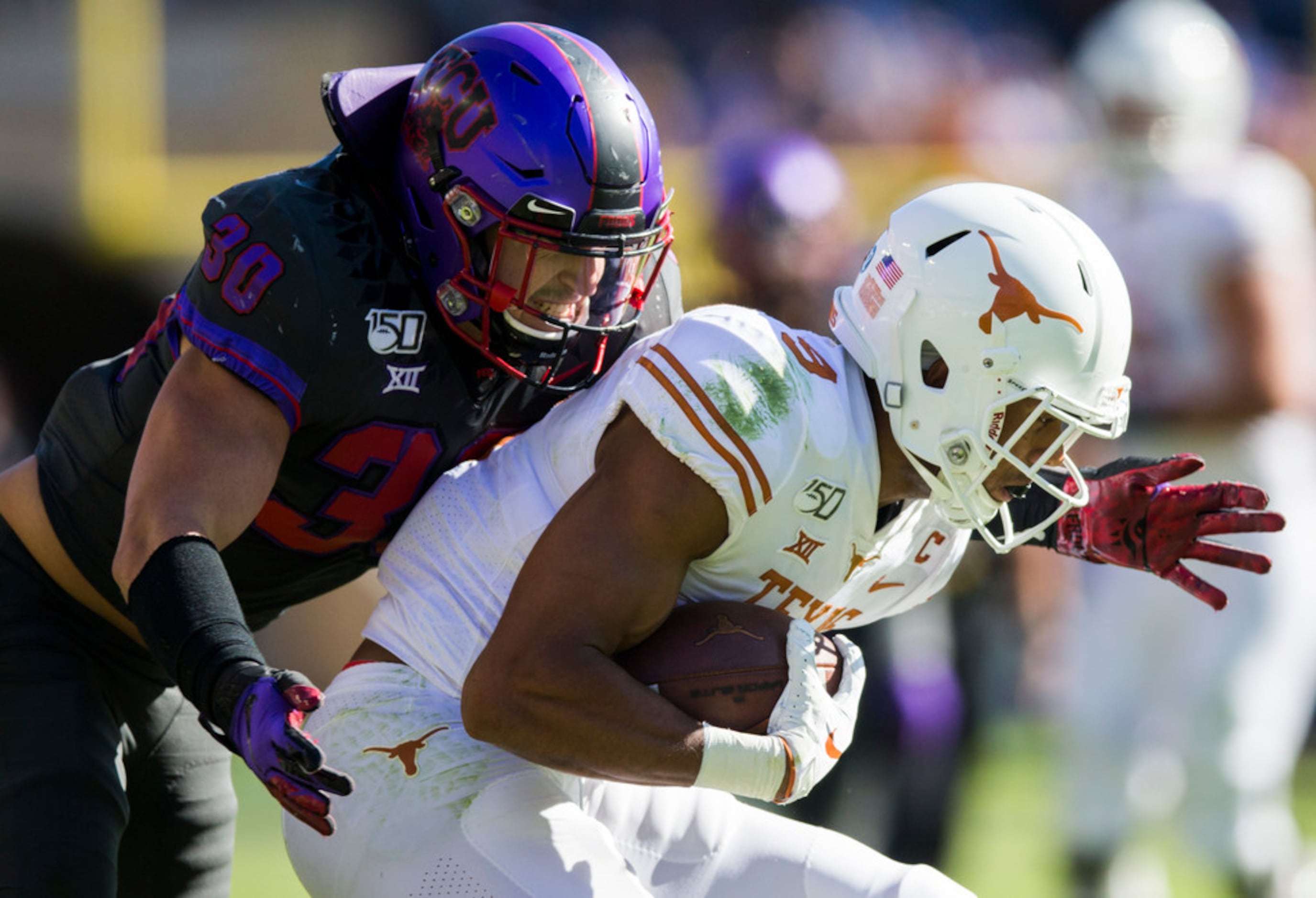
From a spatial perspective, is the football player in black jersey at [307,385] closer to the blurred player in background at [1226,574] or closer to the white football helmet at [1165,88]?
the blurred player in background at [1226,574]

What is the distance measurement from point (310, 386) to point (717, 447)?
71 cm

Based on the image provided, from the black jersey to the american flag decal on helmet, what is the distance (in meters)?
0.53

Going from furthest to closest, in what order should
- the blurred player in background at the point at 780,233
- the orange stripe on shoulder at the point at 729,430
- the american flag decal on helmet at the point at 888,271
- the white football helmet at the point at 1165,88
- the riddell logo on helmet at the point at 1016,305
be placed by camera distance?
1. the white football helmet at the point at 1165,88
2. the blurred player in background at the point at 780,233
3. the american flag decal on helmet at the point at 888,271
4. the riddell logo on helmet at the point at 1016,305
5. the orange stripe on shoulder at the point at 729,430

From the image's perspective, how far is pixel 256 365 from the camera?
2.60 meters

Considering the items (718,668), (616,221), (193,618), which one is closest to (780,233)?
(616,221)

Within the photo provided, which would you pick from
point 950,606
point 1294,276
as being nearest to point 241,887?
point 950,606

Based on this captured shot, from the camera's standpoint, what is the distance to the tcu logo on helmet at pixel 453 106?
2.84 metres

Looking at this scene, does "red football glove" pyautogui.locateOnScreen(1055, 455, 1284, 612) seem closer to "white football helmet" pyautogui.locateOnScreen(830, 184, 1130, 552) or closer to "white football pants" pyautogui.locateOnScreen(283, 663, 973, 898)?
"white football helmet" pyautogui.locateOnScreen(830, 184, 1130, 552)

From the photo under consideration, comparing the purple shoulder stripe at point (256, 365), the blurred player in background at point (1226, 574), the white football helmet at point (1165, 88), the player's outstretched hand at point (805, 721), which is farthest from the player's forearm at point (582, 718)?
the white football helmet at point (1165, 88)

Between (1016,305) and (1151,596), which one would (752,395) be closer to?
(1016,305)

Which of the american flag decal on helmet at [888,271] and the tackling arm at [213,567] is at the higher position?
the american flag decal on helmet at [888,271]

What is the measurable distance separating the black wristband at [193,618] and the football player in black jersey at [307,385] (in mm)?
13

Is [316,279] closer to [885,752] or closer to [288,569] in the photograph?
[288,569]

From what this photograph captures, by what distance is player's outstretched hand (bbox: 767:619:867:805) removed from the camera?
237 centimetres
